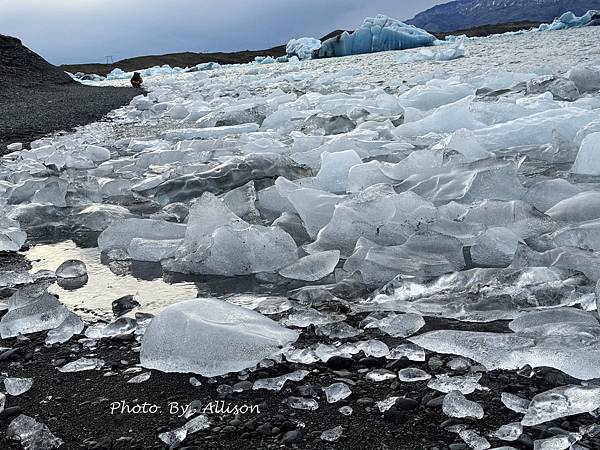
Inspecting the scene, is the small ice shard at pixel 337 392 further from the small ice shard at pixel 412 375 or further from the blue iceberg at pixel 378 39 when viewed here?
the blue iceberg at pixel 378 39

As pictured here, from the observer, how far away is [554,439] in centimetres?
87

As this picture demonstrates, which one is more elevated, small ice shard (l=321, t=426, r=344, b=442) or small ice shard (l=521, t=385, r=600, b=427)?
small ice shard (l=521, t=385, r=600, b=427)

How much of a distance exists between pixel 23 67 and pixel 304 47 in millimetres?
26638

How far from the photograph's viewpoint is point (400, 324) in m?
1.33

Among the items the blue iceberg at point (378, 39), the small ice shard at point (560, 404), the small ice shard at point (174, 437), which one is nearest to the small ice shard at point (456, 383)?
the small ice shard at point (560, 404)

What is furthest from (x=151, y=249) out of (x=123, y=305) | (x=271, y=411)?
(x=271, y=411)

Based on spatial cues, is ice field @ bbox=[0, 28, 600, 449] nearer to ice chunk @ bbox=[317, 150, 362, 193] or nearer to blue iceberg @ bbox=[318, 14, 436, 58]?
ice chunk @ bbox=[317, 150, 362, 193]

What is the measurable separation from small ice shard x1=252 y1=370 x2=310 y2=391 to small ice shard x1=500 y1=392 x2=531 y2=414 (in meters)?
0.37

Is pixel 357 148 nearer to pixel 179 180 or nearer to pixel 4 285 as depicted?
pixel 179 180

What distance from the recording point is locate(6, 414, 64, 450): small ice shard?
3.17 feet

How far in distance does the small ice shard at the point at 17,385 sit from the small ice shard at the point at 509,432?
894 mm

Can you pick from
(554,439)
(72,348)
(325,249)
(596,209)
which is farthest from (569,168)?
(72,348)

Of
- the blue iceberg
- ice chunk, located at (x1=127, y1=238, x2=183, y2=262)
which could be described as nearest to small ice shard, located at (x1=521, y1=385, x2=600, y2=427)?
ice chunk, located at (x1=127, y1=238, x2=183, y2=262)

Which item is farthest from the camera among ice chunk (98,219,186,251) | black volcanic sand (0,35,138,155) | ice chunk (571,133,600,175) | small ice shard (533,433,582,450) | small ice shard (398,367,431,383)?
black volcanic sand (0,35,138,155)
